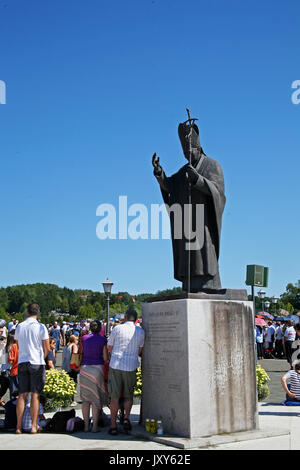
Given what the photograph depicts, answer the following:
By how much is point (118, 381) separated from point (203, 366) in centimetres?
146

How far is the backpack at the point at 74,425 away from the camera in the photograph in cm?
780

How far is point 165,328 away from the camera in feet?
24.2

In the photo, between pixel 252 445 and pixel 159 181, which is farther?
pixel 159 181

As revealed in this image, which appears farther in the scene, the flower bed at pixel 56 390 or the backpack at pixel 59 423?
the flower bed at pixel 56 390

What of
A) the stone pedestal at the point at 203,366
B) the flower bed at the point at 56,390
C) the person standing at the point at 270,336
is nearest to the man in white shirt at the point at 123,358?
the stone pedestal at the point at 203,366

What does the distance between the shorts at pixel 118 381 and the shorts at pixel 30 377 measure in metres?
1.04

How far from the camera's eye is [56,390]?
10.3 meters

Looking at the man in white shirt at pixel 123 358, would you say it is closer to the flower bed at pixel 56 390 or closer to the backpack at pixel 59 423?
the backpack at pixel 59 423

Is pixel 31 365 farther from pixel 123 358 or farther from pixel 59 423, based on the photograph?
pixel 123 358

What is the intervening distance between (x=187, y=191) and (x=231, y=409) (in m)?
3.20

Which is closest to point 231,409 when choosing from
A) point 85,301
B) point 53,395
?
point 53,395

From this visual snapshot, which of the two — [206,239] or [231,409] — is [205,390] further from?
[206,239]

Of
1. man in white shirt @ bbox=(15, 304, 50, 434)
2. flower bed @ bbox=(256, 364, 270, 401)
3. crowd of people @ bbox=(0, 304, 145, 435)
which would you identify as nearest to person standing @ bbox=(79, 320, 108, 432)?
crowd of people @ bbox=(0, 304, 145, 435)

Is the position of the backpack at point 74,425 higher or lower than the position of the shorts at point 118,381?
lower
